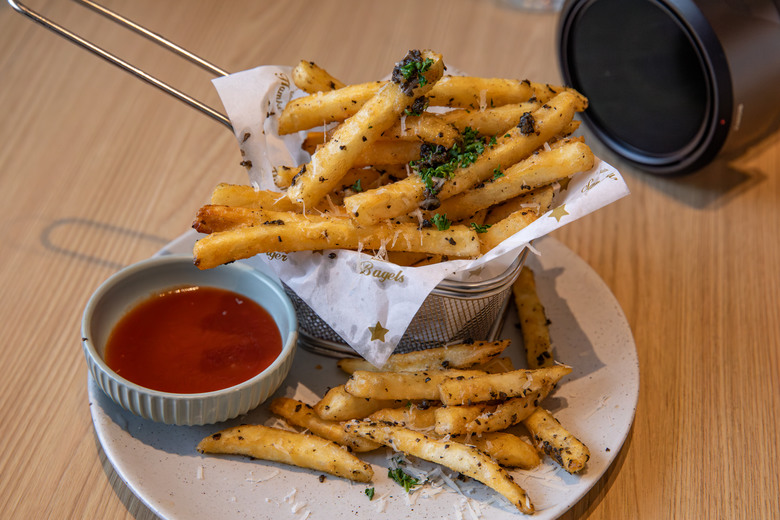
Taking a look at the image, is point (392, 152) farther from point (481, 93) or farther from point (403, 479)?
point (403, 479)

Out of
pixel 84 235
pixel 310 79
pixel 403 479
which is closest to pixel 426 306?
pixel 403 479

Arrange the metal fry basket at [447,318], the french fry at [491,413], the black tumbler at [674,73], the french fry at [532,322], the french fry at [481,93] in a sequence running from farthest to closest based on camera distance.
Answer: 1. the black tumbler at [674,73]
2. the french fry at [532,322]
3. the french fry at [481,93]
4. the metal fry basket at [447,318]
5. the french fry at [491,413]

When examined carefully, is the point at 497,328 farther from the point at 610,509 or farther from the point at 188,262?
the point at 188,262

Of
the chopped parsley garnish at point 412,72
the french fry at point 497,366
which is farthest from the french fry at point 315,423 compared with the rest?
the chopped parsley garnish at point 412,72

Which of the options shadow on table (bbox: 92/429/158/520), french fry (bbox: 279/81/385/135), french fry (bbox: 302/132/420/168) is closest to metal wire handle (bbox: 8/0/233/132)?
french fry (bbox: 279/81/385/135)

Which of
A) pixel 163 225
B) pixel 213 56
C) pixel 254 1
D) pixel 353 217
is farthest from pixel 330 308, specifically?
pixel 254 1

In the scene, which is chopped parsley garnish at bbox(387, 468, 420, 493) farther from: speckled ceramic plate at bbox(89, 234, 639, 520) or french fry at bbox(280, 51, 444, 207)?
french fry at bbox(280, 51, 444, 207)

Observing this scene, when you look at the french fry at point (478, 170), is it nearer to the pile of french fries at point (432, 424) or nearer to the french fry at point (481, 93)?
the french fry at point (481, 93)
